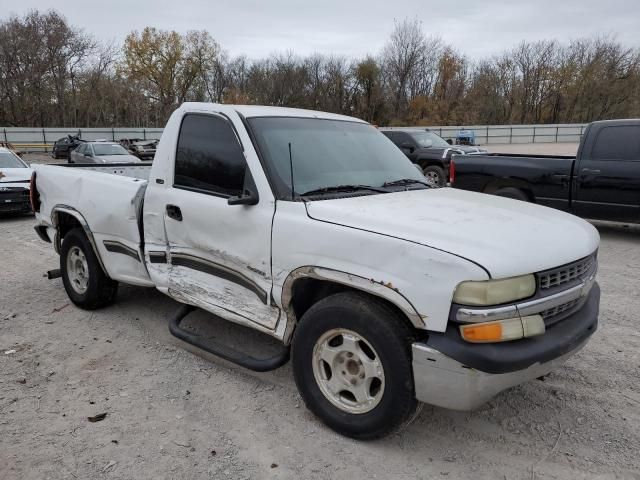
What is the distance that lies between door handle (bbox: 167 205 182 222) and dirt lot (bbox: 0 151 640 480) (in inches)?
45.1

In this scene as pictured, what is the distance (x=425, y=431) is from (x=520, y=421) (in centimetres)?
62

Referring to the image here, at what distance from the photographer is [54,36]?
42.8 metres

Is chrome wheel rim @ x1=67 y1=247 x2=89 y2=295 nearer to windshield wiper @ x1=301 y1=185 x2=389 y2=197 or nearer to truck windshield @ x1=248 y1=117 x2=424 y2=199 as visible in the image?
truck windshield @ x1=248 y1=117 x2=424 y2=199

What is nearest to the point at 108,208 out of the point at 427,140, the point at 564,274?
the point at 564,274

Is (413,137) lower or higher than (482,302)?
higher

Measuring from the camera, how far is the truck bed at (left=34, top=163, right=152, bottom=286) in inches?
170

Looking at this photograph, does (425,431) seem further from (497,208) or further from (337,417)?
(497,208)

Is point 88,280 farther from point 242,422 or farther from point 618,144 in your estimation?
point 618,144

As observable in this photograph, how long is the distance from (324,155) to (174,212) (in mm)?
1218

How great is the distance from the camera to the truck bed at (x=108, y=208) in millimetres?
4309

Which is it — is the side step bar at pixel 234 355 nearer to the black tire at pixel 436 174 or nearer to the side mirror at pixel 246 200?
the side mirror at pixel 246 200

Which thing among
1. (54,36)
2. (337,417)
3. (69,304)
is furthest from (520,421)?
(54,36)

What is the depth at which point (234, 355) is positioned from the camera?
3.53m

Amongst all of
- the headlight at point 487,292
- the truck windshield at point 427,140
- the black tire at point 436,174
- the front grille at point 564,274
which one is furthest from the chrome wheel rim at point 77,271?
the truck windshield at point 427,140
